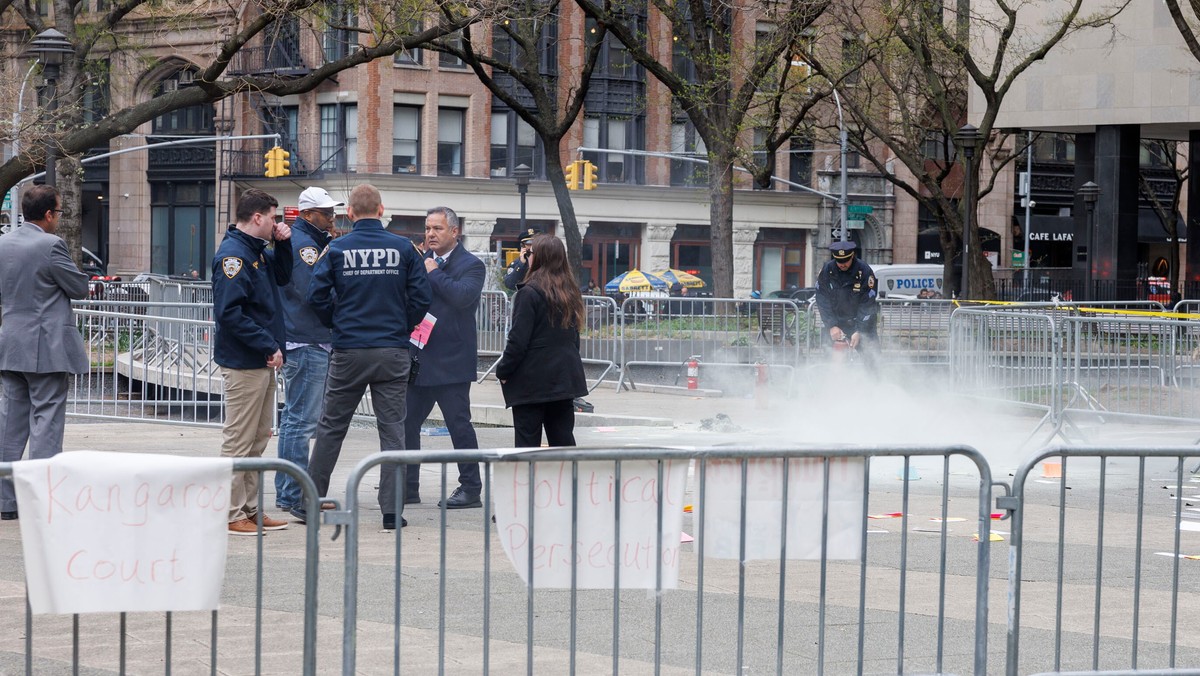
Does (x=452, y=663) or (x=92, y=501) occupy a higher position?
(x=92, y=501)

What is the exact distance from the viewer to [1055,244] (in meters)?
64.6

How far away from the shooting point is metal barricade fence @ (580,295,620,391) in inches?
819

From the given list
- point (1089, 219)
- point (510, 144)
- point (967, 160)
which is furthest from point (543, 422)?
point (510, 144)

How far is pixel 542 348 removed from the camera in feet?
28.3

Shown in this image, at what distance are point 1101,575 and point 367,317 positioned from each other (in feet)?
14.6

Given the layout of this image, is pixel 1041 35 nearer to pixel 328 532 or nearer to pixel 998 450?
pixel 998 450

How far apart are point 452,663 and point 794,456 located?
1.76 m

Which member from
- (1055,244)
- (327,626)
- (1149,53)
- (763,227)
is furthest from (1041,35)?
(327,626)

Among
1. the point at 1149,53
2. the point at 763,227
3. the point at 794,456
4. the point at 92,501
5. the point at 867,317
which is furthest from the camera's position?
the point at 763,227

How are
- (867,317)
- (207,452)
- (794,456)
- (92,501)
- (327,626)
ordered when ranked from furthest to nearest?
(867,317) → (207,452) → (327,626) → (794,456) → (92,501)

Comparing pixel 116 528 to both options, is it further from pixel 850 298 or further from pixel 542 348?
pixel 850 298

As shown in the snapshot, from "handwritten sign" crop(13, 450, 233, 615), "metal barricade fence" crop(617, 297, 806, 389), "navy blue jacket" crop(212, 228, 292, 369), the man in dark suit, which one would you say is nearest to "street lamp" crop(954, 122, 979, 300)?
"metal barricade fence" crop(617, 297, 806, 389)

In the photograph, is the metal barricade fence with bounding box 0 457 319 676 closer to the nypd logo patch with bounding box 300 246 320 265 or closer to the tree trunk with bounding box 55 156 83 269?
the nypd logo patch with bounding box 300 246 320 265

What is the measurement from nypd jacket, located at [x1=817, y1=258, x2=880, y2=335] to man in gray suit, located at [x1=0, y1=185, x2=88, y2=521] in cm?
854
